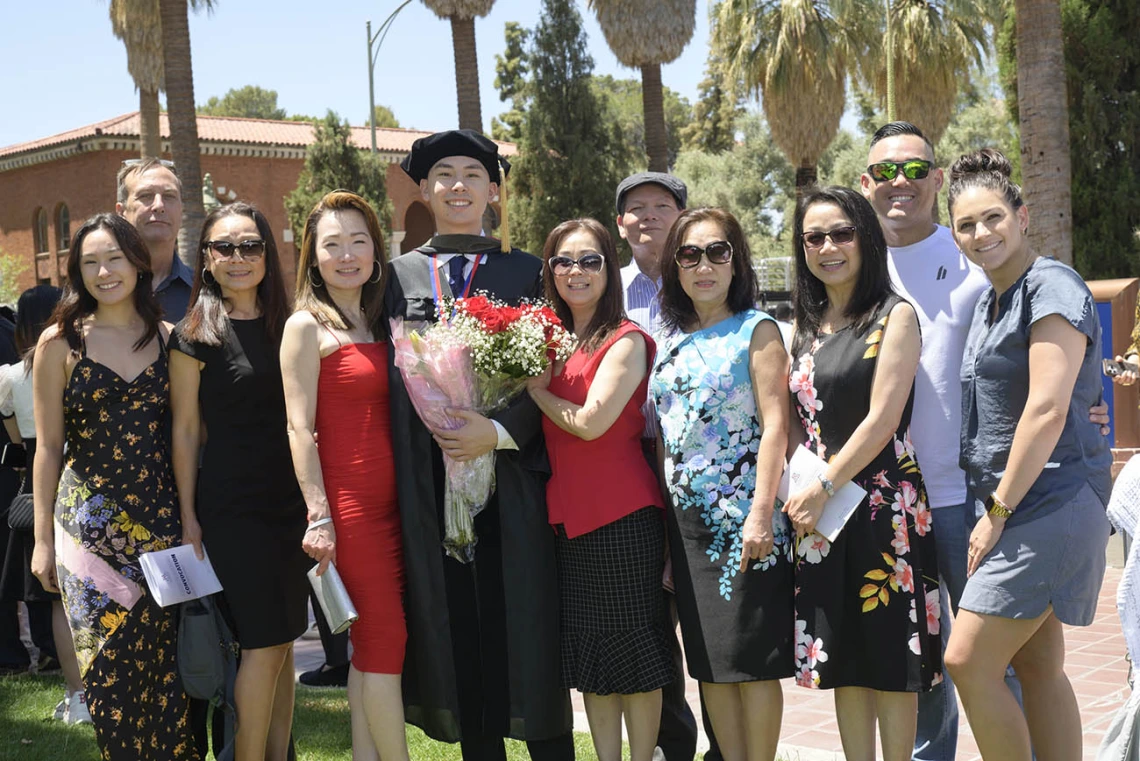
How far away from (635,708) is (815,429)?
1.27 meters

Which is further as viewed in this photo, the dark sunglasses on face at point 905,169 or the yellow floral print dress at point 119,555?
the dark sunglasses on face at point 905,169

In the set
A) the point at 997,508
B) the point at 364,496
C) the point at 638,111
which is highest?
the point at 638,111

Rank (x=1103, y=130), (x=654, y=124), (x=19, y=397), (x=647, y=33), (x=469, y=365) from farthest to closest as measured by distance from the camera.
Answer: (x=647, y=33) → (x=654, y=124) → (x=1103, y=130) → (x=19, y=397) → (x=469, y=365)

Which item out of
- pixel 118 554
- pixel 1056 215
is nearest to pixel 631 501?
pixel 118 554

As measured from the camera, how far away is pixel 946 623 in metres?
4.40

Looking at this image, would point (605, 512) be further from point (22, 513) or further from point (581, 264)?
point (22, 513)

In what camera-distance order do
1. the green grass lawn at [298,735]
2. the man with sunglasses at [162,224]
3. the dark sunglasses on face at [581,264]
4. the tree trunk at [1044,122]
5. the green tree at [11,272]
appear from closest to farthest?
the dark sunglasses on face at [581,264] < the man with sunglasses at [162,224] < the green grass lawn at [298,735] < the tree trunk at [1044,122] < the green tree at [11,272]

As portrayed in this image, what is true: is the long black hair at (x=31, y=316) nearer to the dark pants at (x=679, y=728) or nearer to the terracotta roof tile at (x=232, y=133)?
the dark pants at (x=679, y=728)

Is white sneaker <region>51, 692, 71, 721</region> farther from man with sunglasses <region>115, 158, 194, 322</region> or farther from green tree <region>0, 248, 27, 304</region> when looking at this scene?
green tree <region>0, 248, 27, 304</region>

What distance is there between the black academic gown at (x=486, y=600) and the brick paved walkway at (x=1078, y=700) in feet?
4.68

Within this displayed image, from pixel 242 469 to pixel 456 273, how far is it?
1.18 metres

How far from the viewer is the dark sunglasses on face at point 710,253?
13.9 ft

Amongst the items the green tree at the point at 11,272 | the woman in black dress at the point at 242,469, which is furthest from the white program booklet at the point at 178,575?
the green tree at the point at 11,272

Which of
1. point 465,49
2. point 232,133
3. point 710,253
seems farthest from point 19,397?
point 232,133
